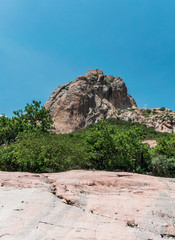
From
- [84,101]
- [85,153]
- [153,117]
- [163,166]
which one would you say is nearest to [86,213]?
[85,153]

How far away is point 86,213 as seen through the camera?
14.5ft

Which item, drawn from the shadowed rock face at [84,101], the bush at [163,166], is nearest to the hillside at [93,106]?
the shadowed rock face at [84,101]

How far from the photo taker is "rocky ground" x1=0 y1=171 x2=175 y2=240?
339cm

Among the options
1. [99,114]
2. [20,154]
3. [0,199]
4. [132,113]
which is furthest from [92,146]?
[132,113]

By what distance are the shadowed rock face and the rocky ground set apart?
7147 centimetres

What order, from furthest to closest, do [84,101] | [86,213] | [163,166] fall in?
[84,101] → [163,166] → [86,213]

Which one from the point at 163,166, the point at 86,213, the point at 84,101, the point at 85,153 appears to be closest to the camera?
the point at 86,213

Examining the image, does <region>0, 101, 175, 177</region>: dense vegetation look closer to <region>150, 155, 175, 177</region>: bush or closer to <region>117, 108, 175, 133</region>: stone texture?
<region>150, 155, 175, 177</region>: bush

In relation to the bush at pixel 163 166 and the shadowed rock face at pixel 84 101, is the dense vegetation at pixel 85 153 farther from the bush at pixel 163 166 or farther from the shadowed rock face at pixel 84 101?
the shadowed rock face at pixel 84 101

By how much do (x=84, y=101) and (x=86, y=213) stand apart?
80.6 m

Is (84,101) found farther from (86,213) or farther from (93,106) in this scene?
(86,213)

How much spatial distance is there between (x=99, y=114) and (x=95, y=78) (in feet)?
82.0

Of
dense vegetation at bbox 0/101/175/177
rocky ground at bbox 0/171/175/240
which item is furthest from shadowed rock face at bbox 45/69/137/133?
rocky ground at bbox 0/171/175/240

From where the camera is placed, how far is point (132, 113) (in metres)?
92.8
